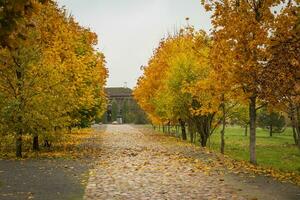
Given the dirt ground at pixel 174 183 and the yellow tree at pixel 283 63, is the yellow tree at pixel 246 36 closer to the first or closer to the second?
the yellow tree at pixel 283 63

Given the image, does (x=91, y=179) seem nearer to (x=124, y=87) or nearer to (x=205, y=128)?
(x=205, y=128)

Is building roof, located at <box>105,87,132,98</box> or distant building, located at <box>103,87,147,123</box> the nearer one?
distant building, located at <box>103,87,147,123</box>

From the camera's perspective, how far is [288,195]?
11352 mm

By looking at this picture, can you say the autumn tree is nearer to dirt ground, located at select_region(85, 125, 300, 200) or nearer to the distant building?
dirt ground, located at select_region(85, 125, 300, 200)

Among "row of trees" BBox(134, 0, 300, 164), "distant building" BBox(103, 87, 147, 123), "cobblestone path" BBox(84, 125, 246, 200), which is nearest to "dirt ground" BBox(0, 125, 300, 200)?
"cobblestone path" BBox(84, 125, 246, 200)

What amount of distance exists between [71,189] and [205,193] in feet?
10.9

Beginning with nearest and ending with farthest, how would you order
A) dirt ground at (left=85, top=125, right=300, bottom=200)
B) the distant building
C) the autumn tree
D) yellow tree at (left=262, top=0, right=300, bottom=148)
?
1. dirt ground at (left=85, top=125, right=300, bottom=200)
2. yellow tree at (left=262, top=0, right=300, bottom=148)
3. the autumn tree
4. the distant building

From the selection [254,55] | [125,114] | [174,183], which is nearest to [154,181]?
[174,183]

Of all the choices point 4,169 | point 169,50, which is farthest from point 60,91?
point 169,50

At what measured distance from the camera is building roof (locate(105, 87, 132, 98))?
460 feet

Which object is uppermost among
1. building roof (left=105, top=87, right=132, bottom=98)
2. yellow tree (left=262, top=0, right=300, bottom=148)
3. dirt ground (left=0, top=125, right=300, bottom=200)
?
building roof (left=105, top=87, right=132, bottom=98)

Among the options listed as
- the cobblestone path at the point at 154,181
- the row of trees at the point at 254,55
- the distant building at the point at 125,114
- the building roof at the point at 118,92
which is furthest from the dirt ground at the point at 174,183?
the building roof at the point at 118,92

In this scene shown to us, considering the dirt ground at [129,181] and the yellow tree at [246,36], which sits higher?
the yellow tree at [246,36]

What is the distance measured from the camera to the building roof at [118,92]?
140 meters
